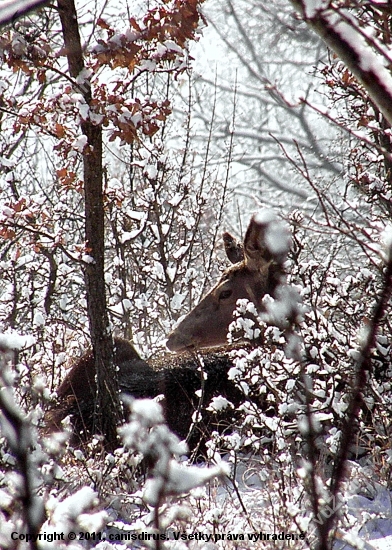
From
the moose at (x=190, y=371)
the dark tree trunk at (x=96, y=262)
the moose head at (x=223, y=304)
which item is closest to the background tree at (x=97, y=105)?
the dark tree trunk at (x=96, y=262)

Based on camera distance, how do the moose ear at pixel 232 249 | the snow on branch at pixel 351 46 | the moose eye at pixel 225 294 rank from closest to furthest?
the snow on branch at pixel 351 46 → the moose eye at pixel 225 294 → the moose ear at pixel 232 249

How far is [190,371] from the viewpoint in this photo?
5.00m

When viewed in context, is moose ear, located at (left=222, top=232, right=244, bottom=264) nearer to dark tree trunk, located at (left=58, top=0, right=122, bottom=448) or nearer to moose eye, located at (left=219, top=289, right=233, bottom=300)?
moose eye, located at (left=219, top=289, right=233, bottom=300)

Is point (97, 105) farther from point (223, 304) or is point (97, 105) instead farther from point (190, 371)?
point (223, 304)

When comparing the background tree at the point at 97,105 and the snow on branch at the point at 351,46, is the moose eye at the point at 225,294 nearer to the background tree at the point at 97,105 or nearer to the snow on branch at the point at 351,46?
the background tree at the point at 97,105

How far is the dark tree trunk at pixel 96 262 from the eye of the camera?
15.6 ft

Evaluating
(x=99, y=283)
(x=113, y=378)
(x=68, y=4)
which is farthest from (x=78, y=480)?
(x=68, y=4)

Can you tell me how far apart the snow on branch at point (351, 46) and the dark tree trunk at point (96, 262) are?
10.4 feet

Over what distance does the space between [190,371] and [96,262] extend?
1052 mm

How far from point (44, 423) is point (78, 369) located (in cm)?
71

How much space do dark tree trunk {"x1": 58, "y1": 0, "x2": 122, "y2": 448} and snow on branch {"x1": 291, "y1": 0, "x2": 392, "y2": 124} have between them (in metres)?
3.16

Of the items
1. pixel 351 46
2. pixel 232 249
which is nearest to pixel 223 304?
pixel 232 249

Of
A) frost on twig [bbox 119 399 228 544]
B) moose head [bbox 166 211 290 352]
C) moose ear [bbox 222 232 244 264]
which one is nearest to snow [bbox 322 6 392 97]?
A: frost on twig [bbox 119 399 228 544]

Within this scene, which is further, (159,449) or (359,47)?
(359,47)
